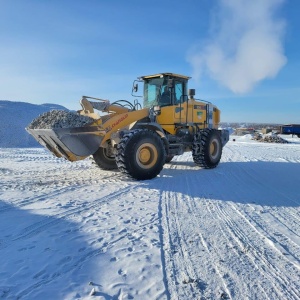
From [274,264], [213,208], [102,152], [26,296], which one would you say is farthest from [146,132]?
[26,296]

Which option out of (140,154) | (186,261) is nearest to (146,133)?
(140,154)

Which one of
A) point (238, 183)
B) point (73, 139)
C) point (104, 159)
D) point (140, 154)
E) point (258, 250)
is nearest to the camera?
point (258, 250)

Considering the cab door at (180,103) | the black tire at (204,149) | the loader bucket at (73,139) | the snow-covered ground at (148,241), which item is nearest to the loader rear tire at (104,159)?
the loader bucket at (73,139)

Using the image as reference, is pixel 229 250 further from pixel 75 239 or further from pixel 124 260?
pixel 75 239

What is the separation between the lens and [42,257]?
11.5 ft

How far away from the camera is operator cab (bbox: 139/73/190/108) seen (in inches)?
396

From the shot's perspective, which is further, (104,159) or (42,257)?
(104,159)

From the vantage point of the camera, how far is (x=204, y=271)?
10.7ft

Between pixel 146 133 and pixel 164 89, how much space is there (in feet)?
8.17

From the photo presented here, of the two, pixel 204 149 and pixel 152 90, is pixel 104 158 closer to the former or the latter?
pixel 152 90

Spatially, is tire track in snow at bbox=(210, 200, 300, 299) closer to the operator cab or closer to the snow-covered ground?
the snow-covered ground

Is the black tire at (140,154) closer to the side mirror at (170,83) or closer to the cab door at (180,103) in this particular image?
the cab door at (180,103)

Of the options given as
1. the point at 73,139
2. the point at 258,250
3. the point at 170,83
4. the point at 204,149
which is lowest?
the point at 258,250

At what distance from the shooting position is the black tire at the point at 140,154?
7859 millimetres
